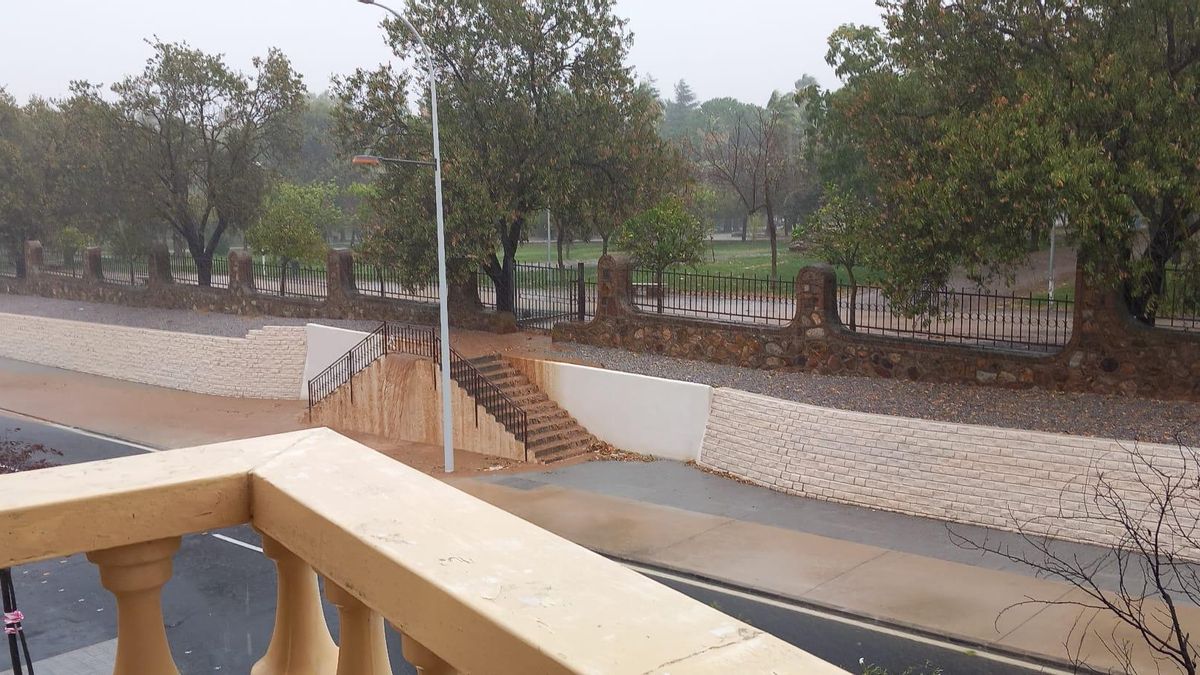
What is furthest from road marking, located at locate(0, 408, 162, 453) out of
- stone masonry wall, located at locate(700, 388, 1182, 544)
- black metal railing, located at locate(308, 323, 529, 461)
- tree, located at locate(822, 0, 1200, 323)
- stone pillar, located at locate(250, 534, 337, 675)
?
stone pillar, located at locate(250, 534, 337, 675)

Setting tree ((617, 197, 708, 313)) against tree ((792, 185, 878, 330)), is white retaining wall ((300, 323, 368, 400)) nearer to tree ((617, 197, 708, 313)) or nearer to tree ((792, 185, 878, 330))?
tree ((617, 197, 708, 313))

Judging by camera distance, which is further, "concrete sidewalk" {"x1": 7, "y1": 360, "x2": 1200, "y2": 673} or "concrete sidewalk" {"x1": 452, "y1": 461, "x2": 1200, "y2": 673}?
"concrete sidewalk" {"x1": 7, "y1": 360, "x2": 1200, "y2": 673}

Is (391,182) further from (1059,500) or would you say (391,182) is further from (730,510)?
(1059,500)

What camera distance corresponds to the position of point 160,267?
39031 mm

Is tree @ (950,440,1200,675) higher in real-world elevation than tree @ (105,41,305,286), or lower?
lower

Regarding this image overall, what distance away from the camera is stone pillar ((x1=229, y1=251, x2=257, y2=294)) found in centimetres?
3559

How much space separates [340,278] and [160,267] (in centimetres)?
1116

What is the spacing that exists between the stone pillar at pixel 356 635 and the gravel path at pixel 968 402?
1524 centimetres

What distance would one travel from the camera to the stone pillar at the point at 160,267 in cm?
3903

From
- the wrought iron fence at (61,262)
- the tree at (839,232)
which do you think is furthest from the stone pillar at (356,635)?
the wrought iron fence at (61,262)

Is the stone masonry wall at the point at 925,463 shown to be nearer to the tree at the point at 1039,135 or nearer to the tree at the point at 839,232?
the tree at the point at 1039,135

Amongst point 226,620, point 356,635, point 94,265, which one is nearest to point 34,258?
point 94,265

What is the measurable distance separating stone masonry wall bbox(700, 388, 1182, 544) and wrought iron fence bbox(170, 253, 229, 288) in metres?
25.1

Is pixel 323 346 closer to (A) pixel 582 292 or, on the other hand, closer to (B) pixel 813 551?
(A) pixel 582 292
